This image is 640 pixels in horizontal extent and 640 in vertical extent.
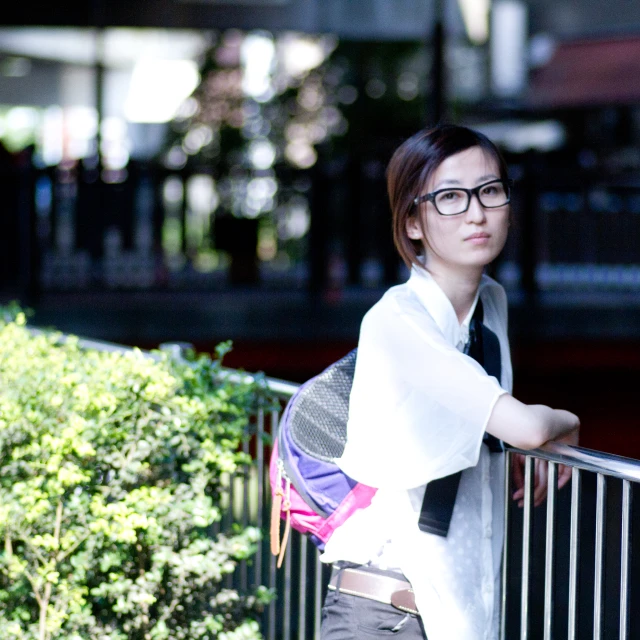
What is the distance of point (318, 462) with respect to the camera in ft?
7.68

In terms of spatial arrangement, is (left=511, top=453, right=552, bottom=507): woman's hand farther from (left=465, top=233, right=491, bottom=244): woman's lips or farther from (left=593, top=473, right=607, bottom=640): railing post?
(left=465, top=233, right=491, bottom=244): woman's lips

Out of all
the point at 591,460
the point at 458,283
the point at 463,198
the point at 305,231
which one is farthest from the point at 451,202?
the point at 305,231

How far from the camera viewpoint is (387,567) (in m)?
2.29

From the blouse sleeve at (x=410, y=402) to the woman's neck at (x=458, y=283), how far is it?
12cm

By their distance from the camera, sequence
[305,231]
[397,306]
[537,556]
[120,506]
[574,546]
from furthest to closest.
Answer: [305,231], [537,556], [120,506], [574,546], [397,306]

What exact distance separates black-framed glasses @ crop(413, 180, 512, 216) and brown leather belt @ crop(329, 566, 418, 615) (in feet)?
2.62

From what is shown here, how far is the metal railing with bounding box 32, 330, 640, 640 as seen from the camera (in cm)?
228

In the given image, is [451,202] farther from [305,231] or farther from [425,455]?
[305,231]

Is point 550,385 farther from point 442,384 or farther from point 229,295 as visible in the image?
point 442,384

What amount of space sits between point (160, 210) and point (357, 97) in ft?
39.6

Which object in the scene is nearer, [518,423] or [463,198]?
[518,423]

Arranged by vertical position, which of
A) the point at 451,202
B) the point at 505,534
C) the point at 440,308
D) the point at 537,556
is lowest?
the point at 537,556

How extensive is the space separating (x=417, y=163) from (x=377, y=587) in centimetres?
93

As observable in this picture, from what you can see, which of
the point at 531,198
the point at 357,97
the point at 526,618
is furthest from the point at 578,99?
the point at 526,618
